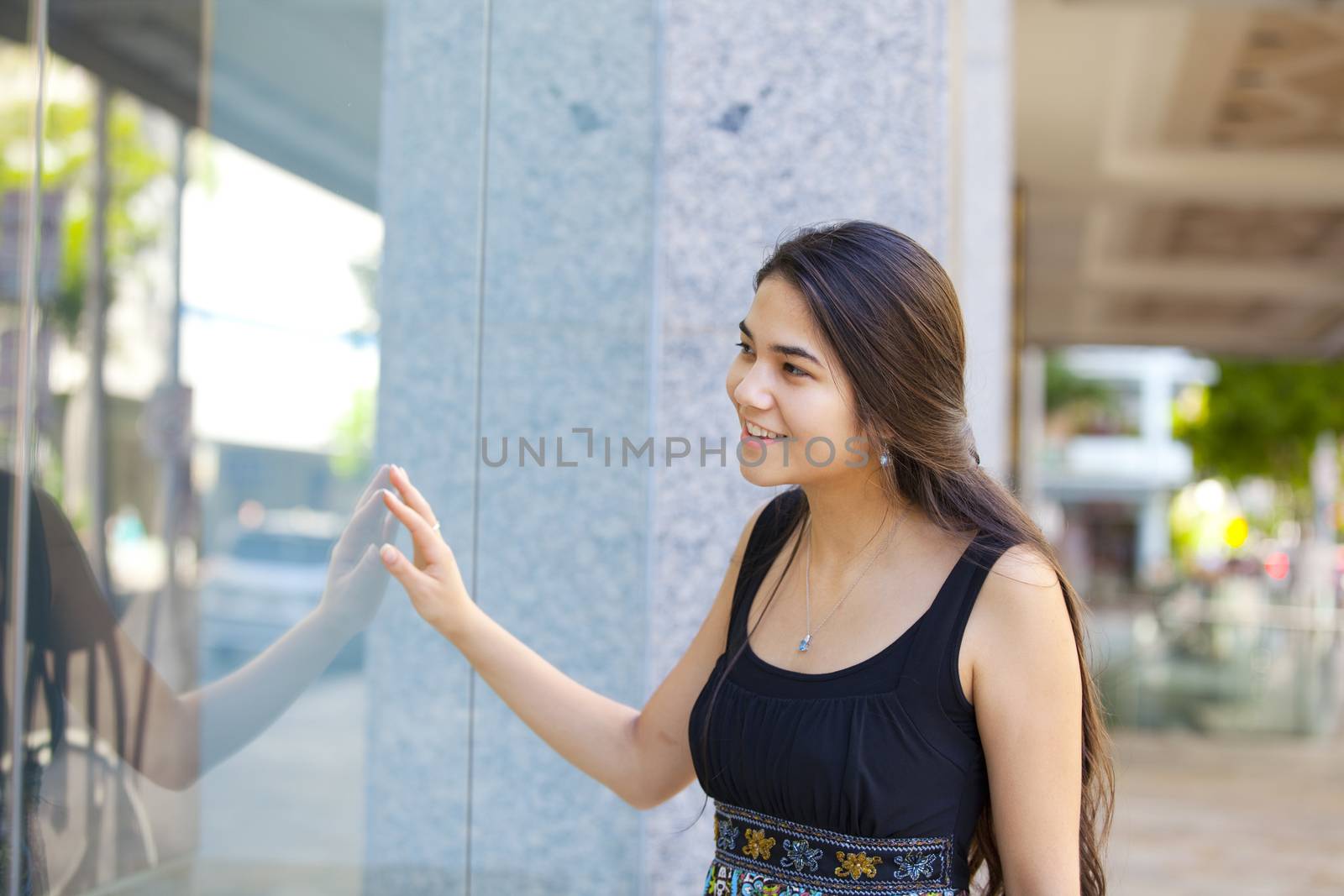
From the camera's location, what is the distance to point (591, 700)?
2.07m

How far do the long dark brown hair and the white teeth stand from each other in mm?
116

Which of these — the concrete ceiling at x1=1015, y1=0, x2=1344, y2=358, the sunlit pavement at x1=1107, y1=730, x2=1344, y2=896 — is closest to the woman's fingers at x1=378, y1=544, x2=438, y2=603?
the sunlit pavement at x1=1107, y1=730, x2=1344, y2=896

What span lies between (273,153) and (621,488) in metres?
1.00

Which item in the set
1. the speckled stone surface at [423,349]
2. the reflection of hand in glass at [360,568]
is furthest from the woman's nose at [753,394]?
the speckled stone surface at [423,349]

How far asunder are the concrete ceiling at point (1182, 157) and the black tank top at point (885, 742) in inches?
248

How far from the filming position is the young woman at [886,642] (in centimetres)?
165

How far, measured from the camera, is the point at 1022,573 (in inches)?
65.4

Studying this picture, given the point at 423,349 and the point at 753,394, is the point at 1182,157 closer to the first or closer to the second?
the point at 423,349

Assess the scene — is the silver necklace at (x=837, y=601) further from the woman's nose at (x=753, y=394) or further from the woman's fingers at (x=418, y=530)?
the woman's fingers at (x=418, y=530)

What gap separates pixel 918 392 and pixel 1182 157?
34.8 feet

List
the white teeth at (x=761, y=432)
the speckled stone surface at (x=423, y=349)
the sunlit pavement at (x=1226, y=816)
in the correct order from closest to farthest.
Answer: the white teeth at (x=761, y=432) < the speckled stone surface at (x=423, y=349) < the sunlit pavement at (x=1226, y=816)

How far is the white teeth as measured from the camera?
67.9 inches

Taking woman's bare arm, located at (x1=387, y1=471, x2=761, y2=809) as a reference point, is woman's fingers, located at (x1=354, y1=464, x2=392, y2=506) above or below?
above

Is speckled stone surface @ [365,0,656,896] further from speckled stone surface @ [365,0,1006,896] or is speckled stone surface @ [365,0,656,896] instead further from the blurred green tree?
the blurred green tree
